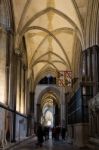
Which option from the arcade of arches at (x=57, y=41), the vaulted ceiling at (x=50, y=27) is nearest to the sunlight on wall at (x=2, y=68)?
the arcade of arches at (x=57, y=41)

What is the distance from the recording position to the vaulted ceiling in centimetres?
2173

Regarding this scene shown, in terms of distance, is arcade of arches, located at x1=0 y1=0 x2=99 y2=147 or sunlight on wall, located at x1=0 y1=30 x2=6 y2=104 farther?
arcade of arches, located at x1=0 y1=0 x2=99 y2=147

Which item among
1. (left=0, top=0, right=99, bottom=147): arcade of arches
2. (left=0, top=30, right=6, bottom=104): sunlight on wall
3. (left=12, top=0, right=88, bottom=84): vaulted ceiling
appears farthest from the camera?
(left=12, top=0, right=88, bottom=84): vaulted ceiling

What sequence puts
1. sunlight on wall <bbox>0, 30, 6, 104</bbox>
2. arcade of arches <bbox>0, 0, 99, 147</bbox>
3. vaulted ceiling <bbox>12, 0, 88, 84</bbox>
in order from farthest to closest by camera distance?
vaulted ceiling <bbox>12, 0, 88, 84</bbox> → arcade of arches <bbox>0, 0, 99, 147</bbox> → sunlight on wall <bbox>0, 30, 6, 104</bbox>

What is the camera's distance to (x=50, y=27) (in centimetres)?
2614

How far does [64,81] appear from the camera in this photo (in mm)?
25062

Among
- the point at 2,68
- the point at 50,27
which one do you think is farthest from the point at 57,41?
the point at 2,68

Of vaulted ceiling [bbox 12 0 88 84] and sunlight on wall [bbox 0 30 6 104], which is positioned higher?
vaulted ceiling [bbox 12 0 88 84]

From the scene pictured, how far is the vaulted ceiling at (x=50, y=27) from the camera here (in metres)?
21.7

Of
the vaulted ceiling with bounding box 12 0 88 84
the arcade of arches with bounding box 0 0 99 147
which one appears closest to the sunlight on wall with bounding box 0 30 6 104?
the arcade of arches with bounding box 0 0 99 147

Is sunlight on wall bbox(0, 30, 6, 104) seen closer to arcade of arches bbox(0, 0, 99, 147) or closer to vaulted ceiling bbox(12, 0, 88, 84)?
arcade of arches bbox(0, 0, 99, 147)

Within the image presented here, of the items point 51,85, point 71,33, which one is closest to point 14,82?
point 71,33

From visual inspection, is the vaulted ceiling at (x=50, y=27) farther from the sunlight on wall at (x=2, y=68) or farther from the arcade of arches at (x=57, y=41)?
the sunlight on wall at (x=2, y=68)

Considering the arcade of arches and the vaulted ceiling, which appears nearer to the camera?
the arcade of arches
